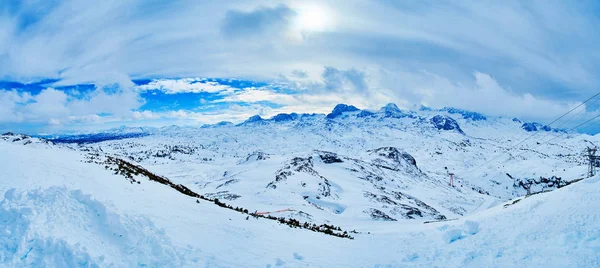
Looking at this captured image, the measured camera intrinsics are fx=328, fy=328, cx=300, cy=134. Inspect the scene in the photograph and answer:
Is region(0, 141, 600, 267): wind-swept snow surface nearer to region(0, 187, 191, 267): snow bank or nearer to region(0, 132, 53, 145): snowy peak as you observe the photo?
region(0, 187, 191, 267): snow bank

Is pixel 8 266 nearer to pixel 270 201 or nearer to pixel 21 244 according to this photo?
pixel 21 244

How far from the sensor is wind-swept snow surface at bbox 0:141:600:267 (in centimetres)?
1077

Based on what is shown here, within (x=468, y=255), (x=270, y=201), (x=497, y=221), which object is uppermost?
(x=497, y=221)

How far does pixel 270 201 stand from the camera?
5856 centimetres

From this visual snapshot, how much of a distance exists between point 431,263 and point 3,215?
16.0 m

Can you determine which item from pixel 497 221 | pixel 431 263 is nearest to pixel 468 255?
pixel 431 263

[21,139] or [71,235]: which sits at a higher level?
[21,139]

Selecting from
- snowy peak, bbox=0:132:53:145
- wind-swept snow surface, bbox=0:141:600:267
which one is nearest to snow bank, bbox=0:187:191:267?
wind-swept snow surface, bbox=0:141:600:267

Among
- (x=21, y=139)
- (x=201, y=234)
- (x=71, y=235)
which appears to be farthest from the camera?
(x=21, y=139)

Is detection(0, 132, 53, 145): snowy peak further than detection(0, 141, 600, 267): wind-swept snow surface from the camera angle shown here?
Yes

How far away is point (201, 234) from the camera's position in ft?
46.3

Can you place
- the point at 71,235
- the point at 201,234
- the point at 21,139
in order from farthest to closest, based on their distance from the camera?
the point at 21,139, the point at 201,234, the point at 71,235

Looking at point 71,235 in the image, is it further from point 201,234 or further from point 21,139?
point 21,139

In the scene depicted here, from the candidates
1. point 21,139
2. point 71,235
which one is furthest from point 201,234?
point 21,139
